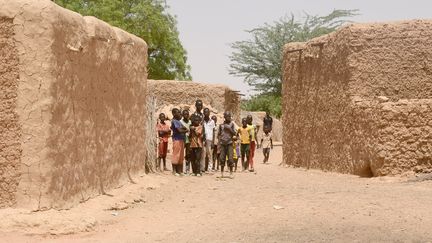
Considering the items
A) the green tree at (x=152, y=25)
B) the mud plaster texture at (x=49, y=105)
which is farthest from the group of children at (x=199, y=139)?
the green tree at (x=152, y=25)

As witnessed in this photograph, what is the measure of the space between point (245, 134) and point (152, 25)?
68.9 ft

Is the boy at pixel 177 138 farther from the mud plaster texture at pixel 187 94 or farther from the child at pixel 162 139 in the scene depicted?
the mud plaster texture at pixel 187 94

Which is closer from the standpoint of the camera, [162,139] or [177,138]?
[177,138]

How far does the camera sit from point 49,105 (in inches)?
261

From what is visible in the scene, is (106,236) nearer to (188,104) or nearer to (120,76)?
(120,76)

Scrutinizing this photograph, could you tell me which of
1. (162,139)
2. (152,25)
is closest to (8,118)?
(162,139)

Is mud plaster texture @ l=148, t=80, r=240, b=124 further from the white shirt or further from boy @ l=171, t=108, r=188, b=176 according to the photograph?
boy @ l=171, t=108, r=188, b=176

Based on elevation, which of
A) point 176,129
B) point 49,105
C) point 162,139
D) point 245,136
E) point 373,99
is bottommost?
point 162,139

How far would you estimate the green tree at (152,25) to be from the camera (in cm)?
3200

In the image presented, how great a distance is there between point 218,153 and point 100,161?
218 inches

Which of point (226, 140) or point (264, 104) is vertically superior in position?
point (264, 104)

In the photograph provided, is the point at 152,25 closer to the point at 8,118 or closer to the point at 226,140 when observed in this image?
the point at 226,140

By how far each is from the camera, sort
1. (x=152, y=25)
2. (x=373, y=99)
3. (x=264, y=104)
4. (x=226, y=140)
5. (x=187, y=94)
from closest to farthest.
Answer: (x=373, y=99) → (x=226, y=140) → (x=187, y=94) → (x=152, y=25) → (x=264, y=104)

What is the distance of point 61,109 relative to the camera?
22.9ft
